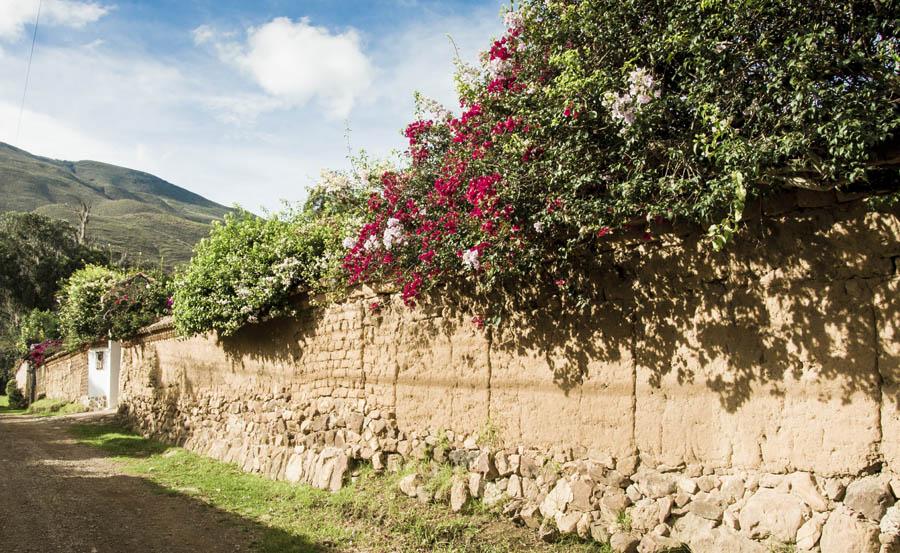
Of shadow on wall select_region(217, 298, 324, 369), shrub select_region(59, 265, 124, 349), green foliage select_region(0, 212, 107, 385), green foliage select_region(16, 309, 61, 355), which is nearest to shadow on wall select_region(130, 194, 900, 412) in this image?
shadow on wall select_region(217, 298, 324, 369)

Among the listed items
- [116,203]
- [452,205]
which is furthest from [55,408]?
[116,203]

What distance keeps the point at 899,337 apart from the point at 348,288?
21.2 feet

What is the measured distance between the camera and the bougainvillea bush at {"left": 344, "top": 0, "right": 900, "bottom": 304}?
13.9 feet

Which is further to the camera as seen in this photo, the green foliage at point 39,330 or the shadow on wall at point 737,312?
the green foliage at point 39,330

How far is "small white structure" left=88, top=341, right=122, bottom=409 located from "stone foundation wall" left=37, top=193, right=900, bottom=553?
56.2 feet

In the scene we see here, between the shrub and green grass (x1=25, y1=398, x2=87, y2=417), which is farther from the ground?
the shrub

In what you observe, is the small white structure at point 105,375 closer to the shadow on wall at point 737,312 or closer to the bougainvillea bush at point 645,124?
the bougainvillea bush at point 645,124

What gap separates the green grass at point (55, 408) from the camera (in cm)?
2408

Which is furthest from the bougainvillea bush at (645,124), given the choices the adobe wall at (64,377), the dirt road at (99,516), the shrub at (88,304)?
the adobe wall at (64,377)

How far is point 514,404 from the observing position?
6.78m

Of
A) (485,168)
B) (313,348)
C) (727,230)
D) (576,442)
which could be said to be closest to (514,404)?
(576,442)

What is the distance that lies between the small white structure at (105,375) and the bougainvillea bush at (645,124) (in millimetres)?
19265

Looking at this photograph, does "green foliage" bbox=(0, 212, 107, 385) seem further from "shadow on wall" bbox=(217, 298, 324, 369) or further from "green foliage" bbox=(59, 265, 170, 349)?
"shadow on wall" bbox=(217, 298, 324, 369)

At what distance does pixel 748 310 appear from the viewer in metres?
5.03
